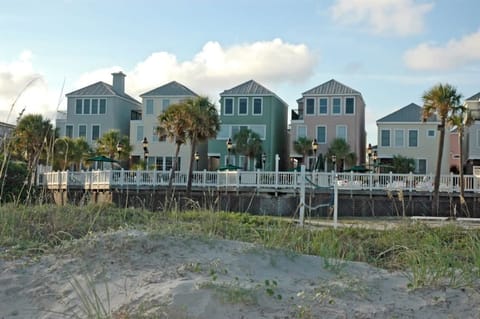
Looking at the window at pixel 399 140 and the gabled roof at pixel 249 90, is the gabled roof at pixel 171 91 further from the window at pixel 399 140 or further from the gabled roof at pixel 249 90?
the window at pixel 399 140

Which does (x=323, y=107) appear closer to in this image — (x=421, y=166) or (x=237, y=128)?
(x=237, y=128)

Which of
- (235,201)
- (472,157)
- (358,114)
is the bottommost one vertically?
(235,201)

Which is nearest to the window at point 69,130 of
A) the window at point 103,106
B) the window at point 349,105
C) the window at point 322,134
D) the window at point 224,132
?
the window at point 103,106

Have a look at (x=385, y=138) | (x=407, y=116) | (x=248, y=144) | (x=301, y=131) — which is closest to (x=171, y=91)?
(x=248, y=144)

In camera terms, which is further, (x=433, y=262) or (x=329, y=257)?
(x=329, y=257)

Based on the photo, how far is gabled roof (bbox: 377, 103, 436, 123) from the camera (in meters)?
48.0

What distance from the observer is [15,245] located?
7.16m

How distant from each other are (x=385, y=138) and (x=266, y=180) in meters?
17.0

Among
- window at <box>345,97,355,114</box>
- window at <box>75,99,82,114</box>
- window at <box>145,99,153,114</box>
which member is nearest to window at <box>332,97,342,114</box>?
window at <box>345,97,355,114</box>

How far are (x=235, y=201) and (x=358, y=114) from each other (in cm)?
1816

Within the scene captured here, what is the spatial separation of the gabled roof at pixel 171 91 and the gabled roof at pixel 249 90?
3559 millimetres

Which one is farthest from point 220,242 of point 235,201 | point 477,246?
point 235,201

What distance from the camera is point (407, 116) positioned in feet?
159

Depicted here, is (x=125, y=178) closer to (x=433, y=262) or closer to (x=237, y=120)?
(x=237, y=120)
